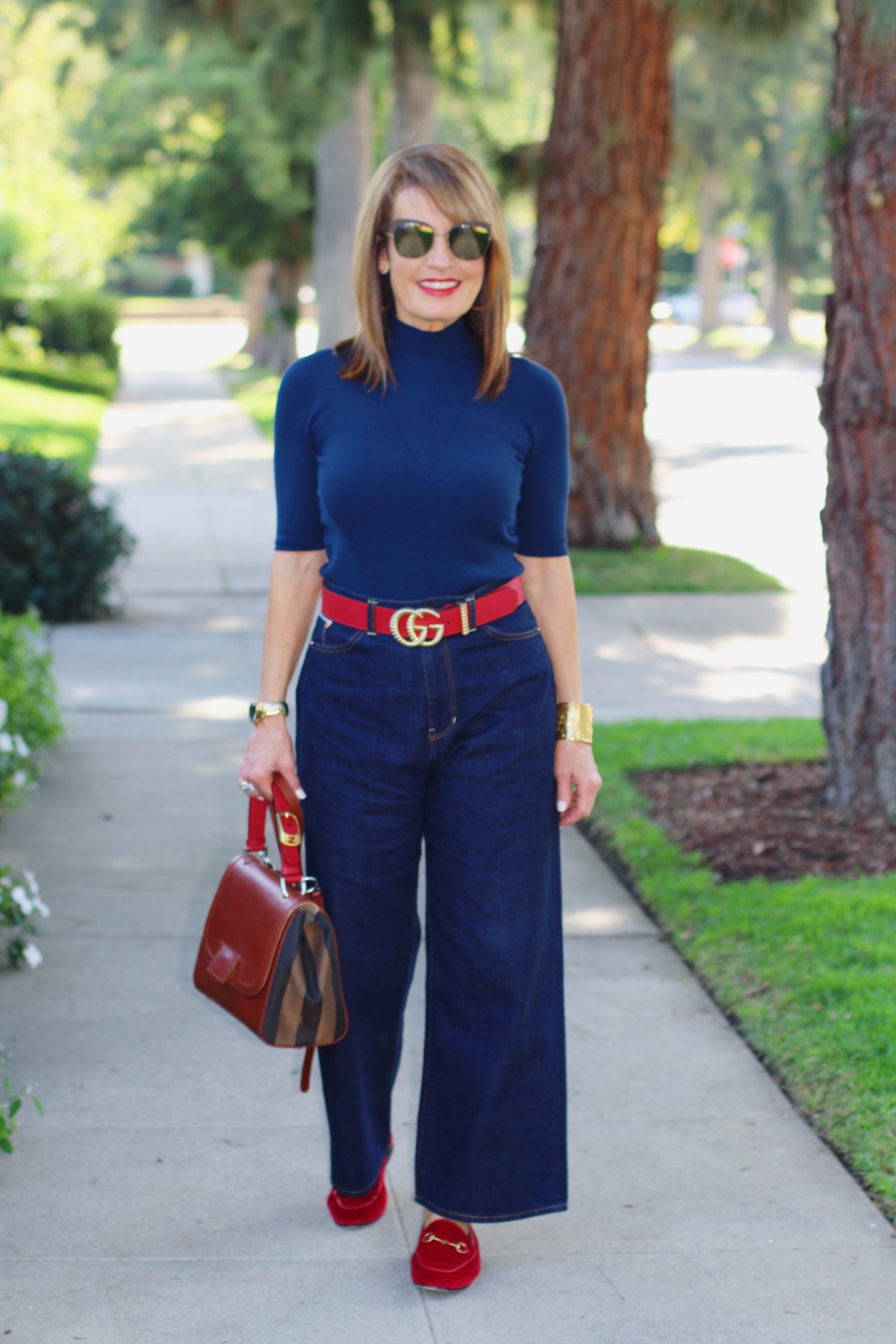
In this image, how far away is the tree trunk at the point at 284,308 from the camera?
95.1 ft

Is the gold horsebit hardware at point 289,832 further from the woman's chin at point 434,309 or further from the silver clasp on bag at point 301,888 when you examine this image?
the woman's chin at point 434,309

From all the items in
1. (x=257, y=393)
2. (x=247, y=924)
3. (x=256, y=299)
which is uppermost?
(x=247, y=924)

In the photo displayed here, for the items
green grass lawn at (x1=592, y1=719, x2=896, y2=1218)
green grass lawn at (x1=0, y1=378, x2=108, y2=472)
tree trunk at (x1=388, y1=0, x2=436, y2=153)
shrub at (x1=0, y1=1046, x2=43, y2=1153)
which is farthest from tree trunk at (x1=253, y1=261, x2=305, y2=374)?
shrub at (x1=0, y1=1046, x2=43, y2=1153)

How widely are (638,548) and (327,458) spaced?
8109 mm

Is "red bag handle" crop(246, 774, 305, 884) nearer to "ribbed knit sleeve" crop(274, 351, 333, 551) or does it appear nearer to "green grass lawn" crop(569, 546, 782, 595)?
"ribbed knit sleeve" crop(274, 351, 333, 551)

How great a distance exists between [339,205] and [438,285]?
1717 centimetres

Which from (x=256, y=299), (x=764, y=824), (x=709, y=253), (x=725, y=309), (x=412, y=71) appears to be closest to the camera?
(x=764, y=824)

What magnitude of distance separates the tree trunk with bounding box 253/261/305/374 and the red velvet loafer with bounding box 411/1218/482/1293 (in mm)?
26888

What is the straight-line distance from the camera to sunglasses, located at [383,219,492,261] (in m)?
2.61

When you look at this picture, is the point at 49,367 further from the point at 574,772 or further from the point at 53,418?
the point at 574,772

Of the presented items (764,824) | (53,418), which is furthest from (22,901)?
(53,418)

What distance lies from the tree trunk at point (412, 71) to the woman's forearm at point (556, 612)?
11627 mm

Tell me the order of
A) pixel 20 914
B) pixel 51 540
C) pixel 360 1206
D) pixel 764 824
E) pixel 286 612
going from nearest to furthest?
1. pixel 286 612
2. pixel 360 1206
3. pixel 20 914
4. pixel 764 824
5. pixel 51 540

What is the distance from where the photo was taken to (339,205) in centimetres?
1902
